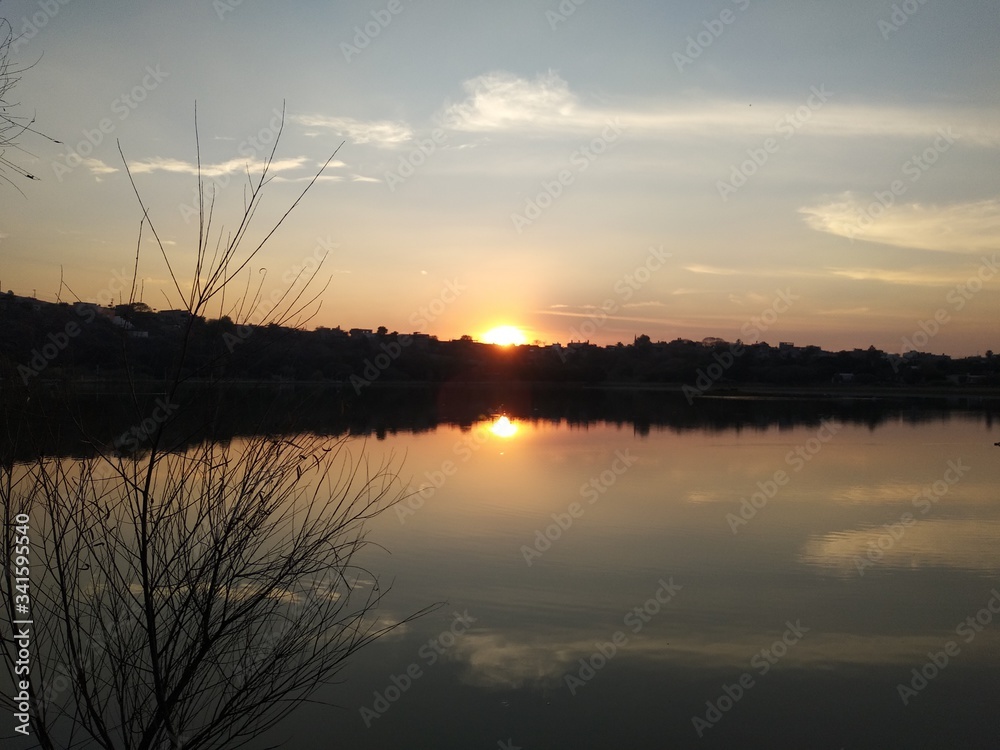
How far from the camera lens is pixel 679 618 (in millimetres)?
7395

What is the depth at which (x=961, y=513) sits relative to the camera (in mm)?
12484

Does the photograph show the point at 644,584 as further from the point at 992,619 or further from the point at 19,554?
the point at 19,554

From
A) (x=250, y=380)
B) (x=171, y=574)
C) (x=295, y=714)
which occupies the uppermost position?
(x=250, y=380)

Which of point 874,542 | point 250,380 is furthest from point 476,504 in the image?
point 250,380

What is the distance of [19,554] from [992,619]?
7914 mm
